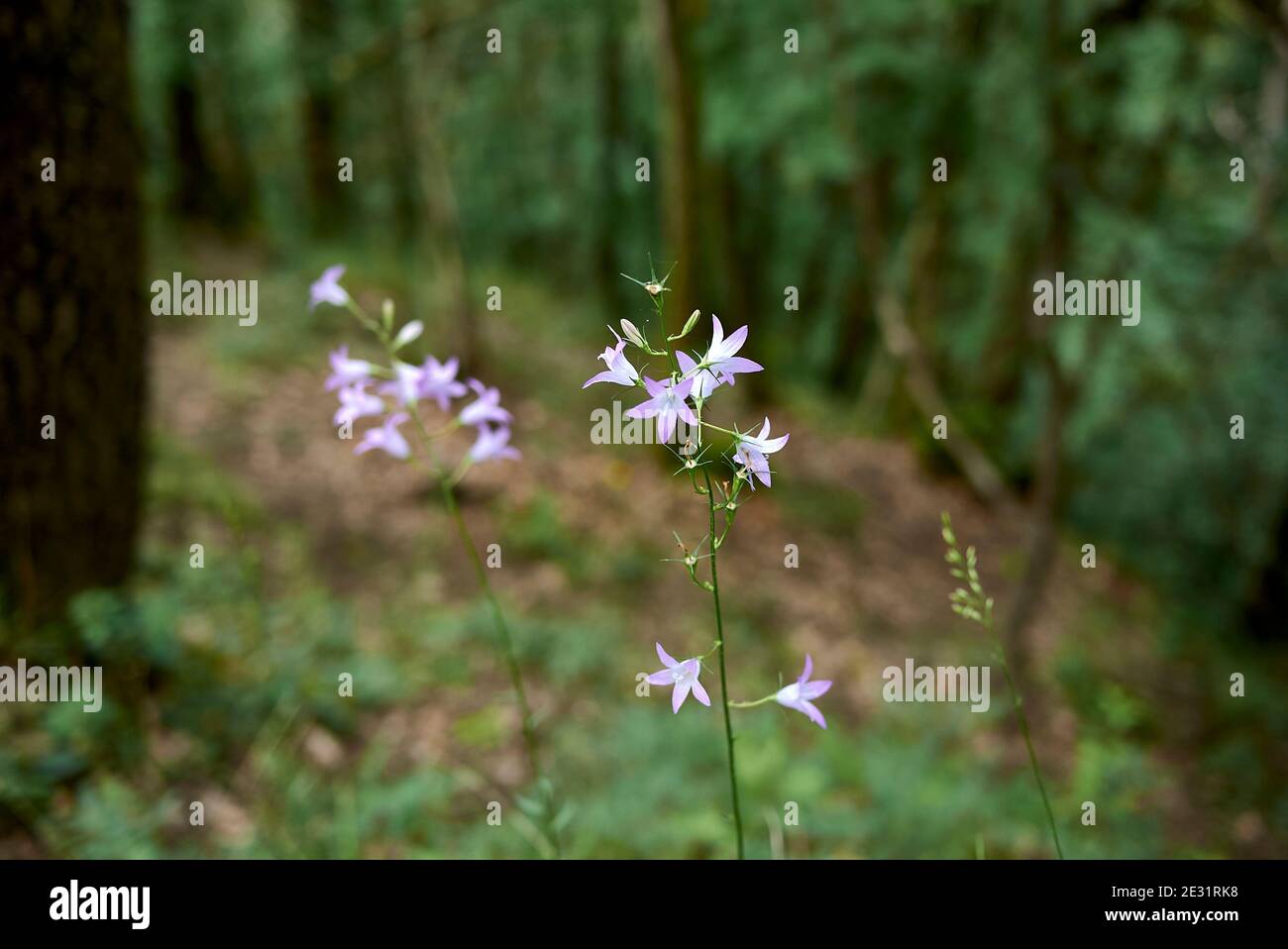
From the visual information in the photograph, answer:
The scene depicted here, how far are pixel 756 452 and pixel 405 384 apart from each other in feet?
2.18

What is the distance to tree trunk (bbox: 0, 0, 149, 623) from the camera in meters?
2.62

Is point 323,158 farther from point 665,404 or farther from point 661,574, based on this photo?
point 665,404

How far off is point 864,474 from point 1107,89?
4.56 meters

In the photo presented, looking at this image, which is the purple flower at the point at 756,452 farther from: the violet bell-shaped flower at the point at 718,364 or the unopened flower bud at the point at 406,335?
the unopened flower bud at the point at 406,335

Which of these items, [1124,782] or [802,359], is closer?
[1124,782]

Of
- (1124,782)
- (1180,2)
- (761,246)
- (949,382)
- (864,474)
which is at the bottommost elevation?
(1124,782)

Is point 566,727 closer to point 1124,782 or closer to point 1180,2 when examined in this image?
point 1124,782

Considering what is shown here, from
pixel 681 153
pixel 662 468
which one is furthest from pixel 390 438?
pixel 681 153

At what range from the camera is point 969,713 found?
18.7 feet

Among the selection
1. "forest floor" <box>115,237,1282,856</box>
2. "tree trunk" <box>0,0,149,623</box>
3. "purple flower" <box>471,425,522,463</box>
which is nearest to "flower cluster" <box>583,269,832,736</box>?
"purple flower" <box>471,425,522,463</box>

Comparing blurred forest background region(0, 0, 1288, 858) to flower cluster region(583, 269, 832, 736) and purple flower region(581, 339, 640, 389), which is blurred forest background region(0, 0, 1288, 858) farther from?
purple flower region(581, 339, 640, 389)

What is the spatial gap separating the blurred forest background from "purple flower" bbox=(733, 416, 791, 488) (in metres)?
0.79
